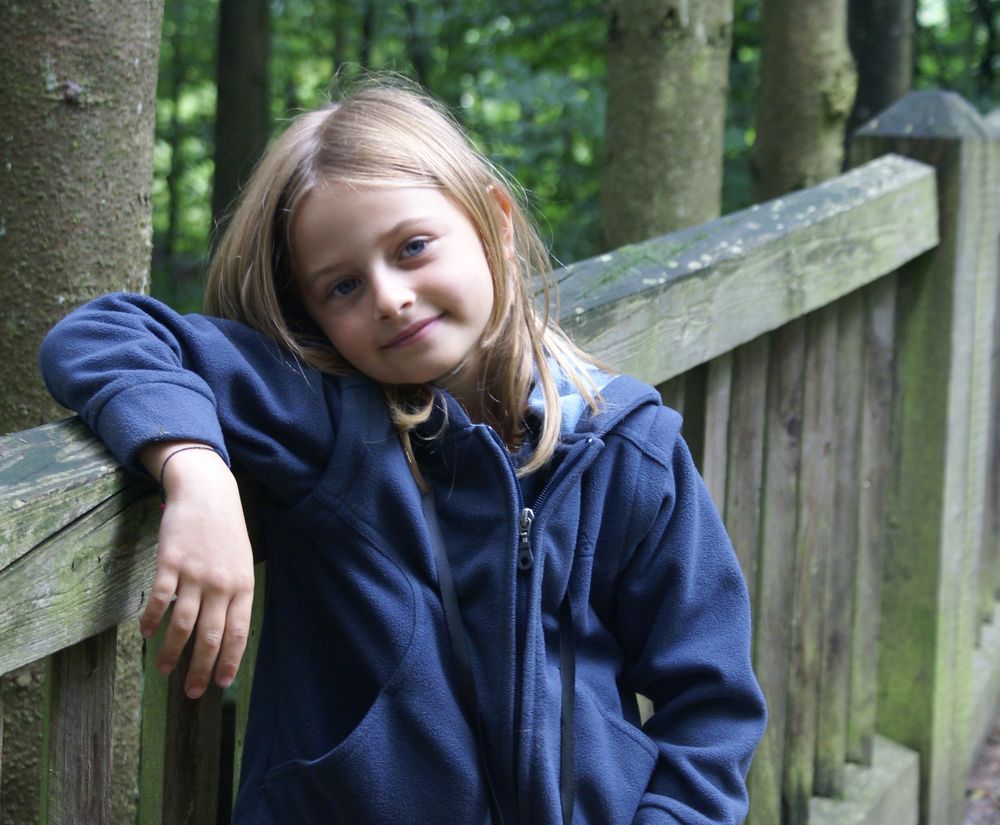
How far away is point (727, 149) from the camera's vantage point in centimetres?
670

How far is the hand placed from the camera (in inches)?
50.2

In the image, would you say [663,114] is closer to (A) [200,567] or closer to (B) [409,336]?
(B) [409,336]

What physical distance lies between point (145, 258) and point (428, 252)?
0.92 m

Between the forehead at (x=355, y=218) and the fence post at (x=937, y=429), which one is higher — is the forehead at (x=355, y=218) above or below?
above

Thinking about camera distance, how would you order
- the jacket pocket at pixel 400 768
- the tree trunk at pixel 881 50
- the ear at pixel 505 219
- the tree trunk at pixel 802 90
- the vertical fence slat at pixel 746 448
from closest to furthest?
the jacket pocket at pixel 400 768 < the ear at pixel 505 219 < the vertical fence slat at pixel 746 448 < the tree trunk at pixel 802 90 < the tree trunk at pixel 881 50

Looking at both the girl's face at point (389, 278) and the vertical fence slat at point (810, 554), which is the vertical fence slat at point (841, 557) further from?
the girl's face at point (389, 278)

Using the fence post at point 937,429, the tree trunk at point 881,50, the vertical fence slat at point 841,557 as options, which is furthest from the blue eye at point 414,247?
the tree trunk at point 881,50

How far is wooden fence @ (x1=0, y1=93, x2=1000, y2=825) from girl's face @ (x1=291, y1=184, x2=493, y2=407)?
1.10ft

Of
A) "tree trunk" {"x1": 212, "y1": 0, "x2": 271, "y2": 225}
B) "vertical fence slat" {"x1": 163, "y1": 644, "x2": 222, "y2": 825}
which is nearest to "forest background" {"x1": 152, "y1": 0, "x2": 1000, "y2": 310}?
"tree trunk" {"x1": 212, "y1": 0, "x2": 271, "y2": 225}

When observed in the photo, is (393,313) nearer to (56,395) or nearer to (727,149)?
(56,395)

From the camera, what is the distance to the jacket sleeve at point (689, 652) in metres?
1.69

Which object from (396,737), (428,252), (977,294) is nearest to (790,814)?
(977,294)

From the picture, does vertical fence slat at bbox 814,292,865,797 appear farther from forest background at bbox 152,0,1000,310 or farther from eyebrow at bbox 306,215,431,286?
eyebrow at bbox 306,215,431,286

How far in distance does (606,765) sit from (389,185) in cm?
80
